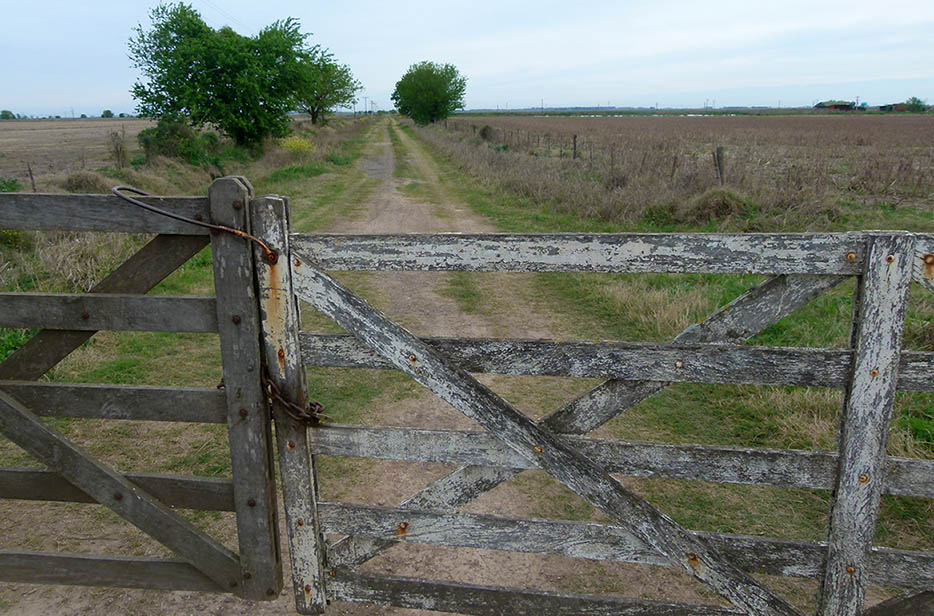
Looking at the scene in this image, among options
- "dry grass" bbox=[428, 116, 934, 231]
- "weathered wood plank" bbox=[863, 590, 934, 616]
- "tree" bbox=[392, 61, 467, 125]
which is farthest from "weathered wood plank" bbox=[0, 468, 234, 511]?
"tree" bbox=[392, 61, 467, 125]

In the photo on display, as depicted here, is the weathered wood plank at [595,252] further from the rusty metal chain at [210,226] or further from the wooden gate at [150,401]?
the wooden gate at [150,401]

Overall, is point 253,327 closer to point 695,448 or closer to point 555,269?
point 555,269

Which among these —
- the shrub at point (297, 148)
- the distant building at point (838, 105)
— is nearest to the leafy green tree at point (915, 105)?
the distant building at point (838, 105)

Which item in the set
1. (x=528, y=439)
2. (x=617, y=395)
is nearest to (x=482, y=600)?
(x=528, y=439)

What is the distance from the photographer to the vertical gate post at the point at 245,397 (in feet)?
8.22

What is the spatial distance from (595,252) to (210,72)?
94.1 feet

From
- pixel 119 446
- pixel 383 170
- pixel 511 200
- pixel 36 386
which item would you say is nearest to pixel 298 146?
pixel 383 170

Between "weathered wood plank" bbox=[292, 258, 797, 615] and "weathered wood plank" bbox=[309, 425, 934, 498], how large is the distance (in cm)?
7

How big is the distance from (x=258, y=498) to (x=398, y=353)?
0.91 meters

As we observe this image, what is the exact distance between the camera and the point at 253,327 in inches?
102

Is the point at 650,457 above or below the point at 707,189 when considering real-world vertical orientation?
below

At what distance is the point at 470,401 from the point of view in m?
2.57

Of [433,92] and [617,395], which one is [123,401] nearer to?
[617,395]

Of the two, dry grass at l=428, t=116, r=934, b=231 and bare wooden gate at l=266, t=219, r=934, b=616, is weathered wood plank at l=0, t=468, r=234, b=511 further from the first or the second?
dry grass at l=428, t=116, r=934, b=231
